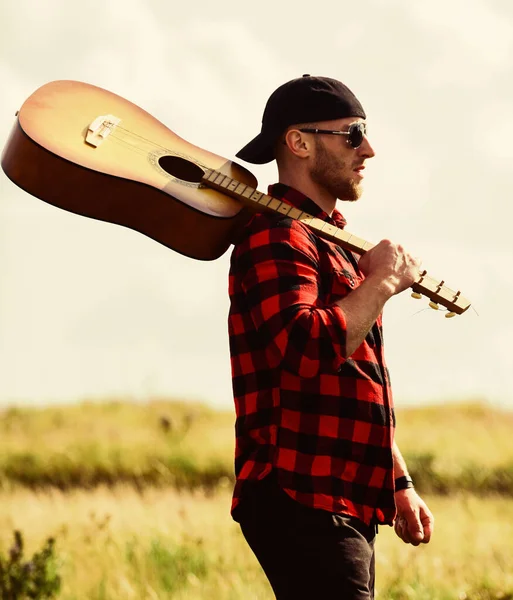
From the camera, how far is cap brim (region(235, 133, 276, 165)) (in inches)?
156

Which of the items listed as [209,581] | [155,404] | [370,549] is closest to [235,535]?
[209,581]

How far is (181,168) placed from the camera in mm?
4082

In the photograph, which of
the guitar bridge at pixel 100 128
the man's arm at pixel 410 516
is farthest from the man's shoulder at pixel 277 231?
the man's arm at pixel 410 516

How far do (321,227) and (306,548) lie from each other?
1159 mm

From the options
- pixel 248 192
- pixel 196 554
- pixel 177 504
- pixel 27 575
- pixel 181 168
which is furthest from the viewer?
pixel 177 504

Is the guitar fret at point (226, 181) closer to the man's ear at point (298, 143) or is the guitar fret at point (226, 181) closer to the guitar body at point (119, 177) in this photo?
the guitar body at point (119, 177)

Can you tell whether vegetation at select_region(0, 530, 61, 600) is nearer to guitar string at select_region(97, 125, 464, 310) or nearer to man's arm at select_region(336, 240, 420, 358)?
guitar string at select_region(97, 125, 464, 310)

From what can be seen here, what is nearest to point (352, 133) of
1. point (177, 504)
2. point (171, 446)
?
point (177, 504)

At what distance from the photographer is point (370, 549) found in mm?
3555

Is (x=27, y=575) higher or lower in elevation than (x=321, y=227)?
lower

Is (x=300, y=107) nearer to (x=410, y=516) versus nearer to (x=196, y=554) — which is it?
(x=410, y=516)

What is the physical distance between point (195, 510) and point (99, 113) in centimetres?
553

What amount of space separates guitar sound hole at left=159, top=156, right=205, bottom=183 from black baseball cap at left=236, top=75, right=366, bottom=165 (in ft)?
0.72

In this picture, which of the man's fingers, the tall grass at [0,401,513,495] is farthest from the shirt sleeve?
the tall grass at [0,401,513,495]
